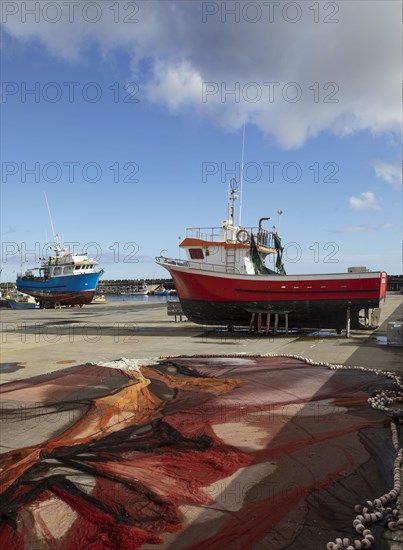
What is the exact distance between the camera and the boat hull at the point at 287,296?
16.2 meters

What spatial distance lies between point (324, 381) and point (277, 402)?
1835 millimetres

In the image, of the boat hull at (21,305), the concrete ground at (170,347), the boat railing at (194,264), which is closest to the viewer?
the concrete ground at (170,347)

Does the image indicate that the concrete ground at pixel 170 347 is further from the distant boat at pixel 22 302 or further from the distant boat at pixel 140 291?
the distant boat at pixel 140 291

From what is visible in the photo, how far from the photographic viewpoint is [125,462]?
14.4 ft

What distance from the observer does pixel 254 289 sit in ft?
55.8

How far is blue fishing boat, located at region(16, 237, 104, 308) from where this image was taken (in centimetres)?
5041

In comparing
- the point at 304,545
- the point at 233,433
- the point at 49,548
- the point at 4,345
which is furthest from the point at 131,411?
the point at 4,345

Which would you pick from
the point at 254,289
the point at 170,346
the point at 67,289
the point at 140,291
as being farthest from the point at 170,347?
the point at 140,291

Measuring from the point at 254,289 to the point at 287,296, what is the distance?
50.1 inches

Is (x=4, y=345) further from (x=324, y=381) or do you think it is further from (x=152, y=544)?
(x=152, y=544)

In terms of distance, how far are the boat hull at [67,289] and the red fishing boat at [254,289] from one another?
33192mm

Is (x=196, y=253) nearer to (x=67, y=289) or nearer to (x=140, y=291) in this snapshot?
(x=67, y=289)

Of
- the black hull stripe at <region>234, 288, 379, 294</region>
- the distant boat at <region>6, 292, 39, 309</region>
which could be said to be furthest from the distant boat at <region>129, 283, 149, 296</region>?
the black hull stripe at <region>234, 288, 379, 294</region>

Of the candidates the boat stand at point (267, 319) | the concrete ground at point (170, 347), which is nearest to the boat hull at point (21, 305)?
the concrete ground at point (170, 347)
